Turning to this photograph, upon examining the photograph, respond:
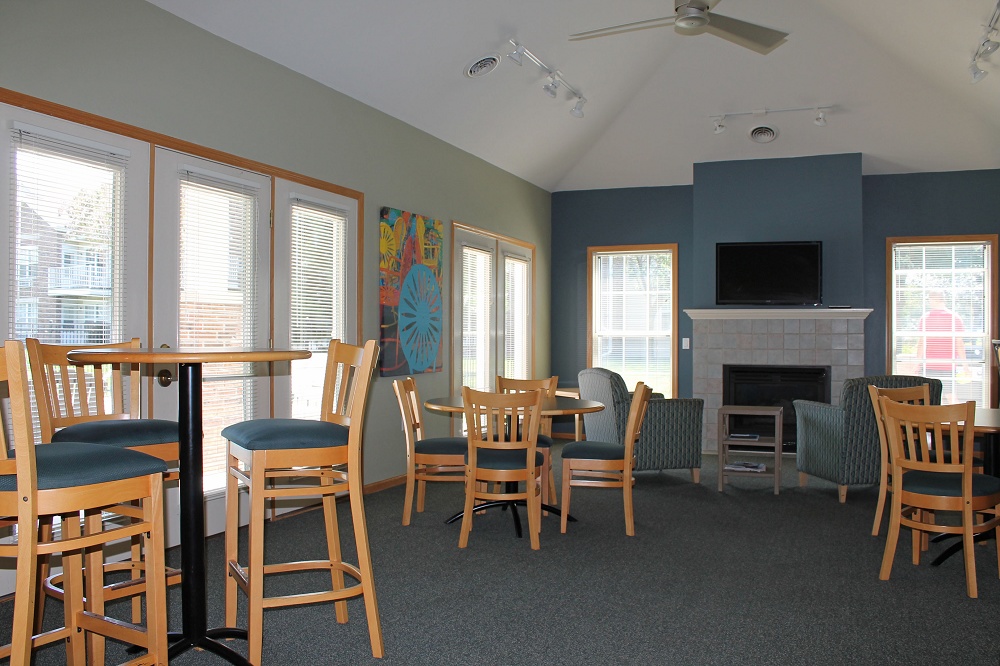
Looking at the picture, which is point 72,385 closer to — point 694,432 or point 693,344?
point 694,432

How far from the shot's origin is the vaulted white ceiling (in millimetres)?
4535

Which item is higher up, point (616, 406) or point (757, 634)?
point (616, 406)

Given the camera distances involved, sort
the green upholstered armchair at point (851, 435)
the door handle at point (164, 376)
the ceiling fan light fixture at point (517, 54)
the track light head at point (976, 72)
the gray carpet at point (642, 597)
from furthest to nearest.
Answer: the track light head at point (976, 72) < the ceiling fan light fixture at point (517, 54) < the green upholstered armchair at point (851, 435) < the door handle at point (164, 376) < the gray carpet at point (642, 597)

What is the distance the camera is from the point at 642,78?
7.04 meters

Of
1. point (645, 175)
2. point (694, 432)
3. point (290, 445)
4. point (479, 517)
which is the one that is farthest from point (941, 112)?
point (290, 445)

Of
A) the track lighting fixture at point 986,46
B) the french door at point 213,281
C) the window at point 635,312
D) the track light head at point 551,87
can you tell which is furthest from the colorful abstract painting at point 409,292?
the track lighting fixture at point 986,46

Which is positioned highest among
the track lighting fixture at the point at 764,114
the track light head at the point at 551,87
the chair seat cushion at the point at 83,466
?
the track lighting fixture at the point at 764,114

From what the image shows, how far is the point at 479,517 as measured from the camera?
15.0 ft

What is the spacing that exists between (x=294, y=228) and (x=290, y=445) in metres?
2.63

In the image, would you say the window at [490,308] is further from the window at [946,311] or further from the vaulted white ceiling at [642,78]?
the window at [946,311]

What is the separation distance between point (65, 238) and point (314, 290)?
1.66m

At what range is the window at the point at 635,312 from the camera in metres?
8.29

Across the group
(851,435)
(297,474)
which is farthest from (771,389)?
(297,474)

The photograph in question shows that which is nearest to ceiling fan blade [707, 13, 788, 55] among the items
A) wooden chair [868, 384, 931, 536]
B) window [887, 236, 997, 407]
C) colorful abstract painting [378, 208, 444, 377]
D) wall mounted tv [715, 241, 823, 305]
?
wooden chair [868, 384, 931, 536]
